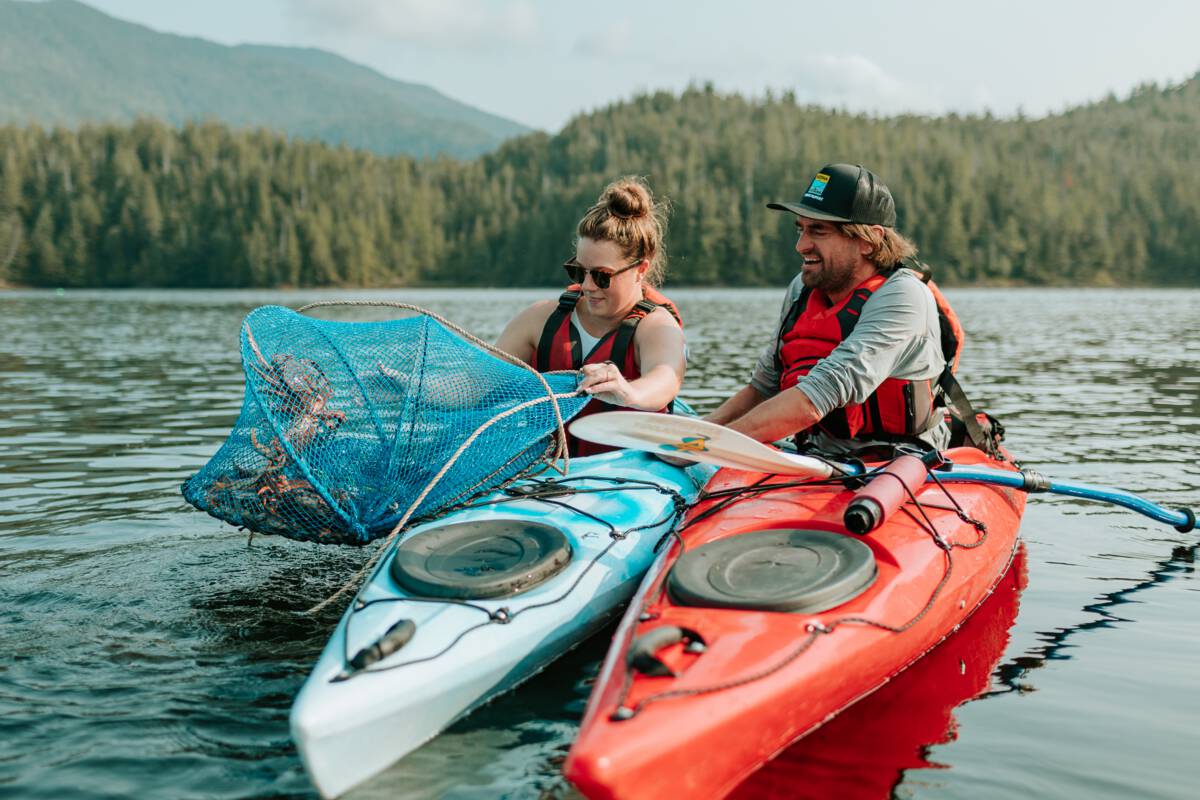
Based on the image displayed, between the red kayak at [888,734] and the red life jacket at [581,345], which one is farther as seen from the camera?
the red life jacket at [581,345]

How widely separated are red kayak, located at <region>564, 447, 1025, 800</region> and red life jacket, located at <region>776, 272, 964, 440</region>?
0.47m

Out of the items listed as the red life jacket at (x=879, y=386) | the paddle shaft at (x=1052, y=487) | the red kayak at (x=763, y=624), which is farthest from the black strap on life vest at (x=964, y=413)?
the red kayak at (x=763, y=624)

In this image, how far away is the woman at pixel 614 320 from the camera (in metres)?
5.27

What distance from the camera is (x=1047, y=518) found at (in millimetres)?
7242

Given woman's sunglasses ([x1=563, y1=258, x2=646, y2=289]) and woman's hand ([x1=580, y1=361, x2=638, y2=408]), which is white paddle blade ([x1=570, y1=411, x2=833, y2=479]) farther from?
woman's sunglasses ([x1=563, y1=258, x2=646, y2=289])

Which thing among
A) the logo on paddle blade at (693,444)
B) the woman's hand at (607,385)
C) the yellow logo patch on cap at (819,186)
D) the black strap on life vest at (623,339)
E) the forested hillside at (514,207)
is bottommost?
the logo on paddle blade at (693,444)

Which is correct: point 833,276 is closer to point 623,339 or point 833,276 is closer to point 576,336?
point 623,339

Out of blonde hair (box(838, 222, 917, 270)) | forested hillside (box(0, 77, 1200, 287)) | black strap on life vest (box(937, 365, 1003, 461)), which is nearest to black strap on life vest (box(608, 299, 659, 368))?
blonde hair (box(838, 222, 917, 270))

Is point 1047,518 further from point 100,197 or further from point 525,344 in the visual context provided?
point 100,197

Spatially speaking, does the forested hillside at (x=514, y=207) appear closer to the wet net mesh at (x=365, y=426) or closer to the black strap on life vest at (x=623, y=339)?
the black strap on life vest at (x=623, y=339)

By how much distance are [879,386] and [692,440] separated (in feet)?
3.54

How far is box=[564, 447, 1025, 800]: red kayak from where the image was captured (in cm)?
305

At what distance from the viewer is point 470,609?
380cm

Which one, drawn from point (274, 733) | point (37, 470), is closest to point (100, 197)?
point (37, 470)
